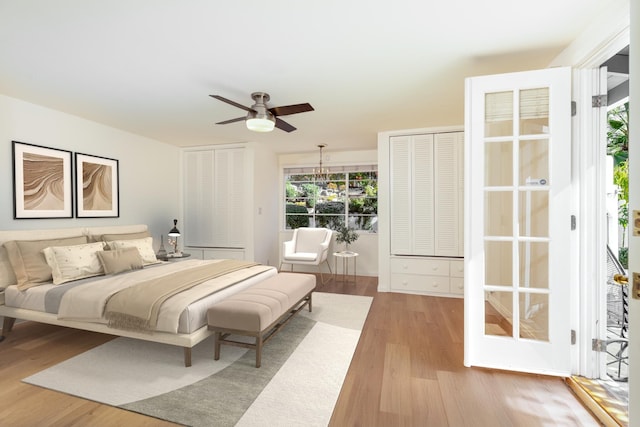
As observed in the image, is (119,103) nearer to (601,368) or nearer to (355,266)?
(355,266)

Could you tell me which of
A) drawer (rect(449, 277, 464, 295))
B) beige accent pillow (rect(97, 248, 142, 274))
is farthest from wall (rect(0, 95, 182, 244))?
drawer (rect(449, 277, 464, 295))

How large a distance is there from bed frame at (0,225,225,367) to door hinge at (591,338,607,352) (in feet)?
9.33

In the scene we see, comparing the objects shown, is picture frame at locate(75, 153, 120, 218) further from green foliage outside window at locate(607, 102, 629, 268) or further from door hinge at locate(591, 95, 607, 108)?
green foliage outside window at locate(607, 102, 629, 268)

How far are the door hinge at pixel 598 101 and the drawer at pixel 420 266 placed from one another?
268cm

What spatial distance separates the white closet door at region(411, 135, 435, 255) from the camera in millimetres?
4359

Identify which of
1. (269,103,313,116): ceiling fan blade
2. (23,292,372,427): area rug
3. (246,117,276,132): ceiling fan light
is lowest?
(23,292,372,427): area rug

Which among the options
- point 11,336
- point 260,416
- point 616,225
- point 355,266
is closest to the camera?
point 260,416

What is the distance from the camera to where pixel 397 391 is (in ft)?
6.53

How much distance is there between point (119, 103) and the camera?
3.32 m

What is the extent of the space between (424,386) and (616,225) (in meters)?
3.02

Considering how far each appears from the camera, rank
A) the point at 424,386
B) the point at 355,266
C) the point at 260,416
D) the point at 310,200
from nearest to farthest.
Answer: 1. the point at 260,416
2. the point at 424,386
3. the point at 355,266
4. the point at 310,200

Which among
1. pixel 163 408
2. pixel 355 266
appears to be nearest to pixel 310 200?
pixel 355 266

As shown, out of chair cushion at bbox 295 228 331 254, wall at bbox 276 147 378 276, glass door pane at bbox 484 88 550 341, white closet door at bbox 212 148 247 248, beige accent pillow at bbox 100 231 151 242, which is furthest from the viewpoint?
wall at bbox 276 147 378 276

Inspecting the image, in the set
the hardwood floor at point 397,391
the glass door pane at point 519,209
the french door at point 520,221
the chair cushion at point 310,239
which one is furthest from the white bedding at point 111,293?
the chair cushion at point 310,239
